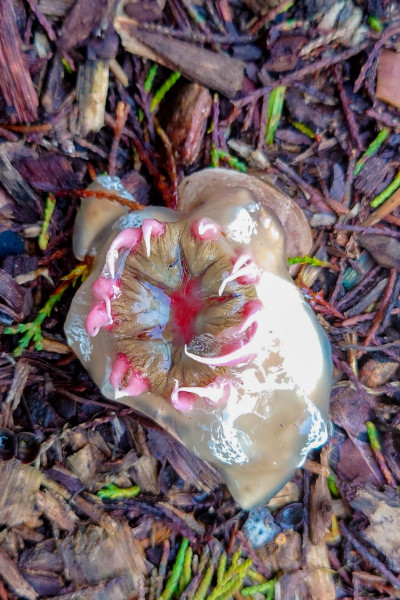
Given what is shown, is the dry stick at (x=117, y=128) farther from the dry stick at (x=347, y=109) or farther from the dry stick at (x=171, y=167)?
the dry stick at (x=347, y=109)

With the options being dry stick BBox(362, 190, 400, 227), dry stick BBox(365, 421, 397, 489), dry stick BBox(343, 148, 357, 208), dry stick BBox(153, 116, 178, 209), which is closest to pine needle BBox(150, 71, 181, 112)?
dry stick BBox(153, 116, 178, 209)

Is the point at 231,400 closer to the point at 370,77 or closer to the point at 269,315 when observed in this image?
the point at 269,315

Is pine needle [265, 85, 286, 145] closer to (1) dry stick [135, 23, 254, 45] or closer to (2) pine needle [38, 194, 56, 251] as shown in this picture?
(1) dry stick [135, 23, 254, 45]

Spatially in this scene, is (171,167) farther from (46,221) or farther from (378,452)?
→ (378,452)

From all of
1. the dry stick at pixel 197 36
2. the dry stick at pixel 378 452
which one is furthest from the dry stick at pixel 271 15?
the dry stick at pixel 378 452

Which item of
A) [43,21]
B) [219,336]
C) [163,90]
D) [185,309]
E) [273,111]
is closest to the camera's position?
[219,336]

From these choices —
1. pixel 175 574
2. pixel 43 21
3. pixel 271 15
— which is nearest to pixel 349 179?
pixel 271 15

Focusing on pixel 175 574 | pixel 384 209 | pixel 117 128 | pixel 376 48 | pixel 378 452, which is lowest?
pixel 175 574

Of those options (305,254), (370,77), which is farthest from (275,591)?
(370,77)
